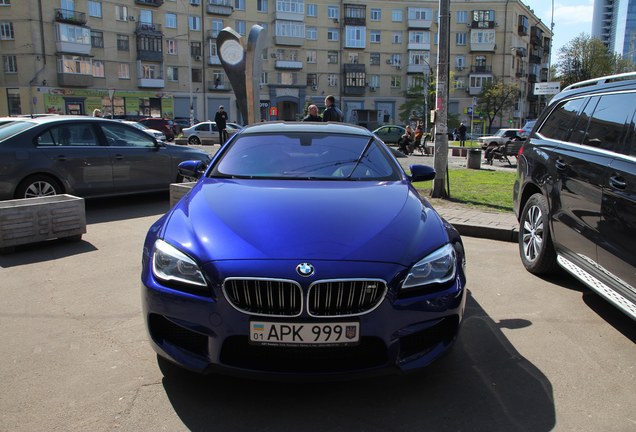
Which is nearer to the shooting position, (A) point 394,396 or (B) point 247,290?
(B) point 247,290

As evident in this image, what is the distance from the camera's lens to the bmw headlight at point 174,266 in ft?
9.13

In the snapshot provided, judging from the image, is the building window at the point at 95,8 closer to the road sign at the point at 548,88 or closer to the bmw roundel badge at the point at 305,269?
the road sign at the point at 548,88

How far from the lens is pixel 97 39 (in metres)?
51.4

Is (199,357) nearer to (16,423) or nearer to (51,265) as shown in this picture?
(16,423)

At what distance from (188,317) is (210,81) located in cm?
5877

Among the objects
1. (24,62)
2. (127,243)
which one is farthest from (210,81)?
(127,243)

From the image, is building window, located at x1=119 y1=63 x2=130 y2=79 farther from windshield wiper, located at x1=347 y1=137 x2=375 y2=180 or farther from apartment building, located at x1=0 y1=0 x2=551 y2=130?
windshield wiper, located at x1=347 y1=137 x2=375 y2=180

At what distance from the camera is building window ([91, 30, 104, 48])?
167 feet

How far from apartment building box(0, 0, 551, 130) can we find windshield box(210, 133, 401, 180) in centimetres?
4702

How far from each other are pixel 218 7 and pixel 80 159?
54373 millimetres

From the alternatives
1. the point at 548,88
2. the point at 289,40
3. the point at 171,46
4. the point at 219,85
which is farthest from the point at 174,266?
the point at 289,40

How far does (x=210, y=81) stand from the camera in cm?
5831

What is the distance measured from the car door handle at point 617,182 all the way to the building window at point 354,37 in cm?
6505

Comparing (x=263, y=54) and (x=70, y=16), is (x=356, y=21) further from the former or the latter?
(x=70, y=16)
